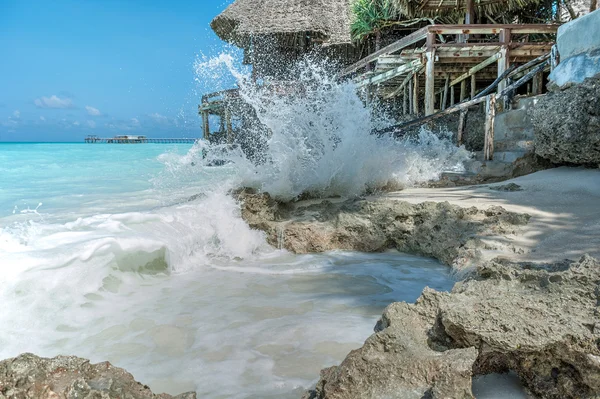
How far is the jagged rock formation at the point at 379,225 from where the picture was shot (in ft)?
12.7

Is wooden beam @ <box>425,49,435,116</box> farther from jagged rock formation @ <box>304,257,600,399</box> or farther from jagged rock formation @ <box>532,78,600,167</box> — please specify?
jagged rock formation @ <box>304,257,600,399</box>

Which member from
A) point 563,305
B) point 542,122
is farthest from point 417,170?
point 563,305

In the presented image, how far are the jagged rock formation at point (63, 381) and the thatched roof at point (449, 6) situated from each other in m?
15.9

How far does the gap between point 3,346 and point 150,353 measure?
1013 millimetres

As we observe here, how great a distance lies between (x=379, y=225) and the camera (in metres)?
4.45

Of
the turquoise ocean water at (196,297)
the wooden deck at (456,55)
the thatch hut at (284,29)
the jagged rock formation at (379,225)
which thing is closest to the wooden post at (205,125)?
the thatch hut at (284,29)

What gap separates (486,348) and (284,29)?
688 inches

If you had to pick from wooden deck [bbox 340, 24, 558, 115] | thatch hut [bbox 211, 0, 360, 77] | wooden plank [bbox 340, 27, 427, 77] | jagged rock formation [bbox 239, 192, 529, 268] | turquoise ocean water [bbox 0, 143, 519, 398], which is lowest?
turquoise ocean water [bbox 0, 143, 519, 398]

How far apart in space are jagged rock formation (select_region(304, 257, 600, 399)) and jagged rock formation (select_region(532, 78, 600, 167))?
413cm

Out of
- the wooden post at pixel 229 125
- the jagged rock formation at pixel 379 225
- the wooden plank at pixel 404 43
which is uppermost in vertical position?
the wooden plank at pixel 404 43

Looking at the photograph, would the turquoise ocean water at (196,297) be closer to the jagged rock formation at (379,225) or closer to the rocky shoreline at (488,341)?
the jagged rock formation at (379,225)

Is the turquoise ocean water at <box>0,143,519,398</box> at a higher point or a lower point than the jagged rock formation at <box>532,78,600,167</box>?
lower

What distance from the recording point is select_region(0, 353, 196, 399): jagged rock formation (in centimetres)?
133

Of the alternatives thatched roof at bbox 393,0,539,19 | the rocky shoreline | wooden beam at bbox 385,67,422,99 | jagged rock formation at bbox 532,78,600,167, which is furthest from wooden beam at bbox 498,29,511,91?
the rocky shoreline
